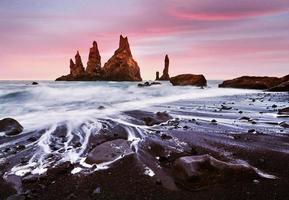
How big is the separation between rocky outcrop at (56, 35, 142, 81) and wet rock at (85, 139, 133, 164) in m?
117

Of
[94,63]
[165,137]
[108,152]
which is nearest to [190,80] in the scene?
[94,63]

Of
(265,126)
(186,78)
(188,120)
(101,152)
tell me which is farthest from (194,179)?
(186,78)

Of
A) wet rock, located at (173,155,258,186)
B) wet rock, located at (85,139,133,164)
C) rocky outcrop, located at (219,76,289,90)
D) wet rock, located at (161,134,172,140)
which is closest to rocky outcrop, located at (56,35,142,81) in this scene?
rocky outcrop, located at (219,76,289,90)

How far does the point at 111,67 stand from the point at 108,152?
125 m

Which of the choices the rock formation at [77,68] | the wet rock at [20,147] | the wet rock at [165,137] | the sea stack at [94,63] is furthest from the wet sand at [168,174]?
the rock formation at [77,68]

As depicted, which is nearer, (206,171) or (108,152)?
(206,171)

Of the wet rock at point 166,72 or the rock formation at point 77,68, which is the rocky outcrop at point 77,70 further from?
the wet rock at point 166,72

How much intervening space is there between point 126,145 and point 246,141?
3.29 m

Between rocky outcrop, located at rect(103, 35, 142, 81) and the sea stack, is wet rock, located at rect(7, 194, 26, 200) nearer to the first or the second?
rocky outcrop, located at rect(103, 35, 142, 81)

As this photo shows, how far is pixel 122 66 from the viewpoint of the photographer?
424ft

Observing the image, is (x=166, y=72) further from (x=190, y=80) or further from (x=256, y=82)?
(x=256, y=82)

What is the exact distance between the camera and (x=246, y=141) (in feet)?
29.6

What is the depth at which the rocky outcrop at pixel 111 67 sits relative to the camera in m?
127

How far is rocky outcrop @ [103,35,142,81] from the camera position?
417 feet
